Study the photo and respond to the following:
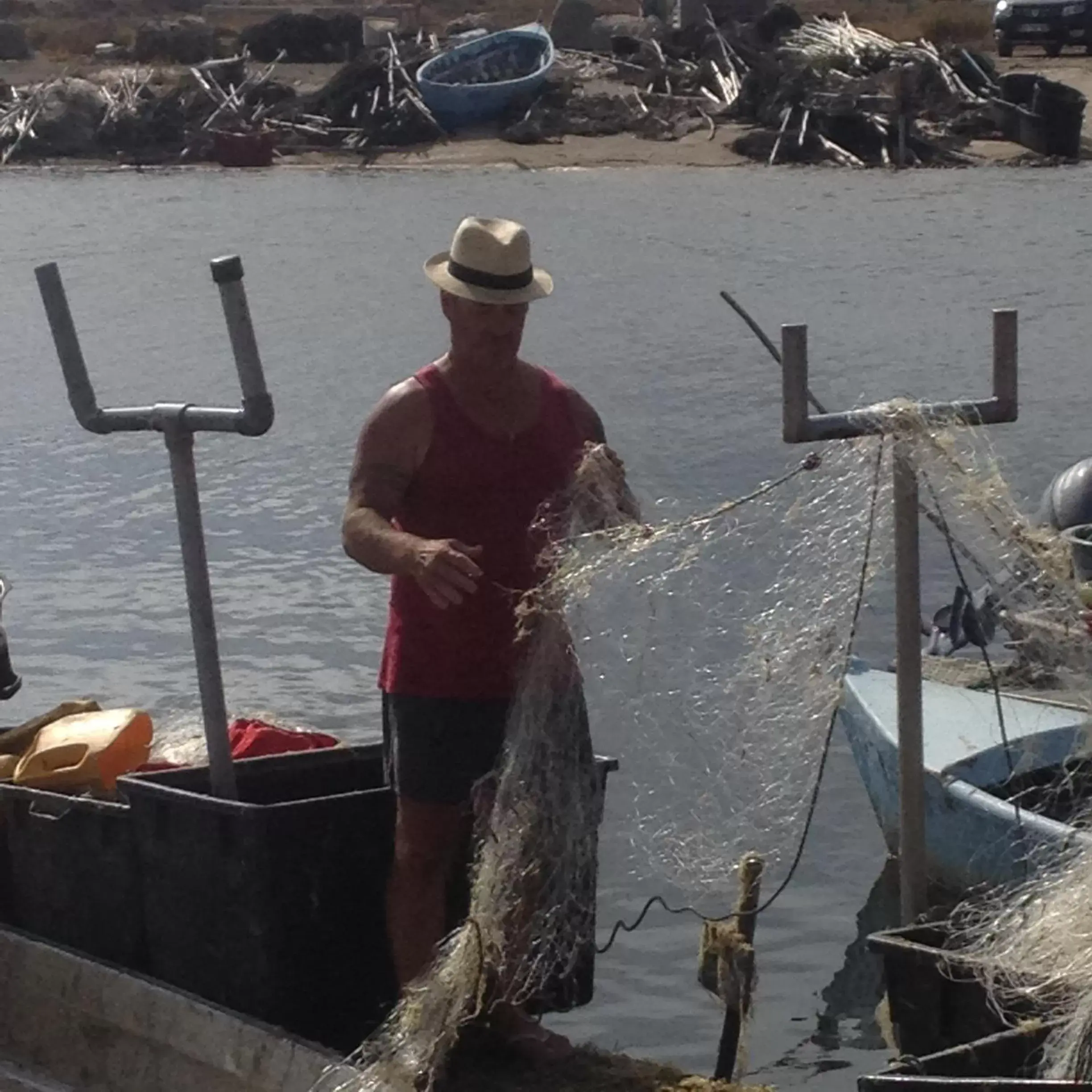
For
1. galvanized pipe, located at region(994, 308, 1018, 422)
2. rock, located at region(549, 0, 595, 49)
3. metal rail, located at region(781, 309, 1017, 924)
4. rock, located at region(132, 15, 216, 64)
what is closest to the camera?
metal rail, located at region(781, 309, 1017, 924)

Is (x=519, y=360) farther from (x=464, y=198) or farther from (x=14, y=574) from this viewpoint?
(x=464, y=198)

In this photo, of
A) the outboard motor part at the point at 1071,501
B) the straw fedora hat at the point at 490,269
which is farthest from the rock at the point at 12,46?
the straw fedora hat at the point at 490,269

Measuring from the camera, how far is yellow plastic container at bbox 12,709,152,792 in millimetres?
5129

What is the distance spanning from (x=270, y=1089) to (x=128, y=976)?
499 mm

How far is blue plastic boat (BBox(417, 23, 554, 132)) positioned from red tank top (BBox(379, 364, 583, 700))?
33939 mm

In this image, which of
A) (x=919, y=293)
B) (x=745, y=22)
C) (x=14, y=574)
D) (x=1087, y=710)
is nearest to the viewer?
(x=1087, y=710)

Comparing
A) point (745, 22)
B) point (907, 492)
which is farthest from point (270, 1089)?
point (745, 22)

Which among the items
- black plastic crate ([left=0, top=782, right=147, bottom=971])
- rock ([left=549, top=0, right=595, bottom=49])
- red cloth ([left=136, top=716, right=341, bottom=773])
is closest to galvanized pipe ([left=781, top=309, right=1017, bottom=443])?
red cloth ([left=136, top=716, right=341, bottom=773])

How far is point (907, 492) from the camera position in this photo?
428 cm

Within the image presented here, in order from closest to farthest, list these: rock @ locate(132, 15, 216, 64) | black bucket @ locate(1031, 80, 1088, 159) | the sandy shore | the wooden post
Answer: the wooden post → black bucket @ locate(1031, 80, 1088, 159) → the sandy shore → rock @ locate(132, 15, 216, 64)

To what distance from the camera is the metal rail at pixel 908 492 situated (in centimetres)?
426

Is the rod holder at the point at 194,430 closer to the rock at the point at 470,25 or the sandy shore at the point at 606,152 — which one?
the sandy shore at the point at 606,152

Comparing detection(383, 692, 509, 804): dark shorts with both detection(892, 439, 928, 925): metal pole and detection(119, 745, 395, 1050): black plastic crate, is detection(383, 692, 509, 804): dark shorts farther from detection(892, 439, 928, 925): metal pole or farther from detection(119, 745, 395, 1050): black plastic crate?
detection(892, 439, 928, 925): metal pole

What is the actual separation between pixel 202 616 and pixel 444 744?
667mm
